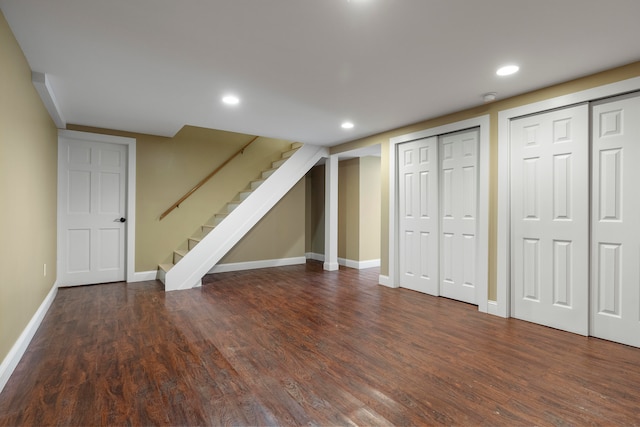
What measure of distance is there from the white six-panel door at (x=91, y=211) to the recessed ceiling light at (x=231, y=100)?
2.50 m

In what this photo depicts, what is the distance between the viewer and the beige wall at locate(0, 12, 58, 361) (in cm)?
214

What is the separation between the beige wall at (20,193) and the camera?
7.02 feet

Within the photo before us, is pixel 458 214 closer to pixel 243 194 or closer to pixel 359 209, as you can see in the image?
pixel 359 209

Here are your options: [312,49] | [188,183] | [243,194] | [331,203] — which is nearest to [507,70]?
[312,49]

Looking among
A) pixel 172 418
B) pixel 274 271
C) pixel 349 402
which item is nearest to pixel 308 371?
pixel 349 402

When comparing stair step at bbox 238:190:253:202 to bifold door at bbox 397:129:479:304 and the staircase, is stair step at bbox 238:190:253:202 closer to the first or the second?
the staircase

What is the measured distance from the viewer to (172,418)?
1768mm

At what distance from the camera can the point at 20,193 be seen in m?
2.55

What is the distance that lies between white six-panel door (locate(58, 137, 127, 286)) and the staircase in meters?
0.77

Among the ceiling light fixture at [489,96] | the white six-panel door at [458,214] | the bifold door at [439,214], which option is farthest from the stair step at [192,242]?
the ceiling light fixture at [489,96]

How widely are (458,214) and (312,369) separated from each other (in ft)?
8.85

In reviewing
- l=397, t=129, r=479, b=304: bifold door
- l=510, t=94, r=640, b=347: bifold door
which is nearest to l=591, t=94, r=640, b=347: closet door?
l=510, t=94, r=640, b=347: bifold door

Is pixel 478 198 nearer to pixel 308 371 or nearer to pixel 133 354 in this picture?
pixel 308 371

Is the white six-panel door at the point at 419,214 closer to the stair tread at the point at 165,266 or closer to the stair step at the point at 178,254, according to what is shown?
the stair step at the point at 178,254
